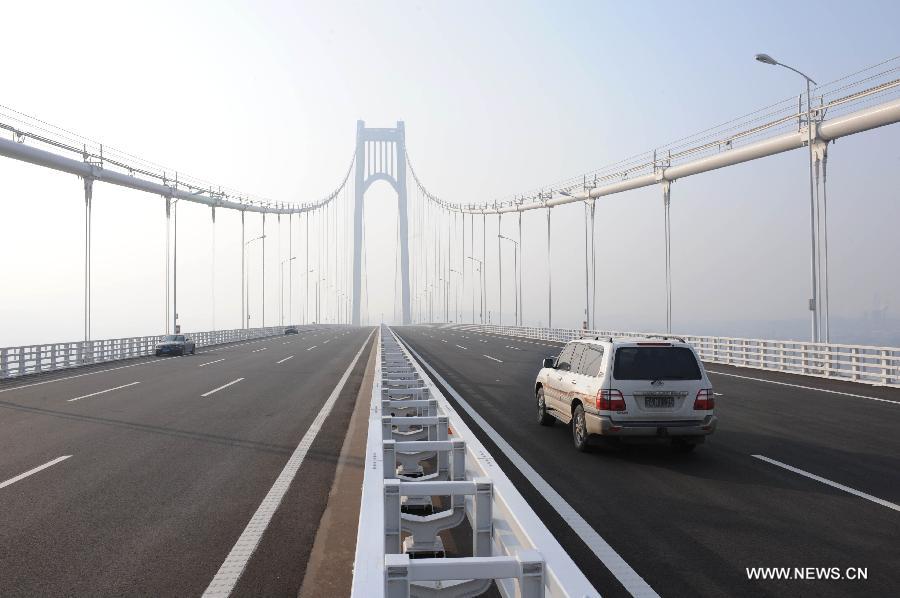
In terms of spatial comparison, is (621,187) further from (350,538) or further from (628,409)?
(350,538)

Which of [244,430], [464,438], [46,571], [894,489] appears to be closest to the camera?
[46,571]

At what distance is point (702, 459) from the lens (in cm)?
962

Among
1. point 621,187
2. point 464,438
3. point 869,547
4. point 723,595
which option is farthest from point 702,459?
point 621,187

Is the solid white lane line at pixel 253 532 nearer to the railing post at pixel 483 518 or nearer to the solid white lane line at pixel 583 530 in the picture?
the railing post at pixel 483 518

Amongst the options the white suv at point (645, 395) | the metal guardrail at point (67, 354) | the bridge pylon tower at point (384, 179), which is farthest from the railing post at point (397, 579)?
the bridge pylon tower at point (384, 179)

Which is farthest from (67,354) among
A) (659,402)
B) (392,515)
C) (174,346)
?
(392,515)

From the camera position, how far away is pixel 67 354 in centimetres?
2995

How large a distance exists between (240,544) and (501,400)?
423 inches

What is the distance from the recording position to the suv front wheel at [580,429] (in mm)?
10031

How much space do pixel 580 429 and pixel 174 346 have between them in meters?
33.3

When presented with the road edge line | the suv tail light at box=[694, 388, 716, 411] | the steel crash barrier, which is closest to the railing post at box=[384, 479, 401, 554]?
the steel crash barrier

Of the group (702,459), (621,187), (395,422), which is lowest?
(702,459)

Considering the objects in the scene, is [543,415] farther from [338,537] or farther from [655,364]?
[338,537]

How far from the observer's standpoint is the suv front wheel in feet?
32.9
